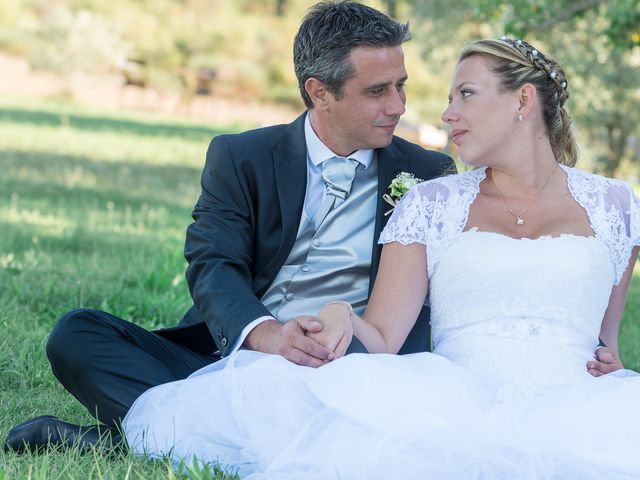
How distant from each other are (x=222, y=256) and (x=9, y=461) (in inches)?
43.6

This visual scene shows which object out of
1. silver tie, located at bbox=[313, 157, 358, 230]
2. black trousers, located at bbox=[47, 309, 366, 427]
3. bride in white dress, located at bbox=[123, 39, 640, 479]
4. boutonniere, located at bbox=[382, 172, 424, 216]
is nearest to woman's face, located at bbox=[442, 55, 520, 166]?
bride in white dress, located at bbox=[123, 39, 640, 479]

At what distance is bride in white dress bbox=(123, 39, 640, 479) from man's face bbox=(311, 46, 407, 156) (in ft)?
1.33

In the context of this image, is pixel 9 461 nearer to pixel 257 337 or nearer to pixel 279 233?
pixel 257 337

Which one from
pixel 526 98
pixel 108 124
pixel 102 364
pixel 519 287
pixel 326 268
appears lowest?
pixel 108 124

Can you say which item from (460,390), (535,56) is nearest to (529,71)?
(535,56)

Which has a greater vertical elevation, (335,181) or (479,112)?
(479,112)

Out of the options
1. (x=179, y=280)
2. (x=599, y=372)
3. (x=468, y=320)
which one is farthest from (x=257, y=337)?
(x=179, y=280)

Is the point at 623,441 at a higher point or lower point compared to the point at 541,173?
lower

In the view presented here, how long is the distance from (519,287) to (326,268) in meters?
0.90

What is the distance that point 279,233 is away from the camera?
441 cm

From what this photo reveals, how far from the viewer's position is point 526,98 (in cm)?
400

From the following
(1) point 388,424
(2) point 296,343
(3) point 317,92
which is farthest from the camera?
(3) point 317,92

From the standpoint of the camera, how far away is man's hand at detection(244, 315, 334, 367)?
11.9 ft

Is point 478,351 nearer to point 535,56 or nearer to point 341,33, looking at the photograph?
point 535,56
